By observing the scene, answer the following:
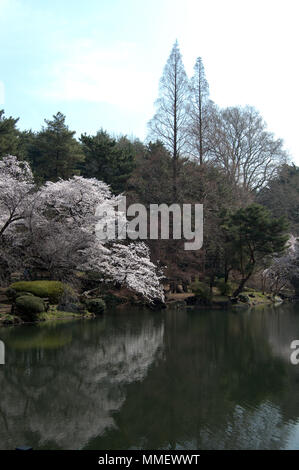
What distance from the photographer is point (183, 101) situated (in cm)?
2450

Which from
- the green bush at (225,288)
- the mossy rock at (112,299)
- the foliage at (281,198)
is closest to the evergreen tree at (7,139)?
the mossy rock at (112,299)

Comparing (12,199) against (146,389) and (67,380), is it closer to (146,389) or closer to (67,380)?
(67,380)

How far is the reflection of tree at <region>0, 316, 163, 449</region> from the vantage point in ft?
17.9

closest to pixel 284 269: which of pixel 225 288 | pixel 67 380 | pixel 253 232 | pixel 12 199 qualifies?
pixel 225 288

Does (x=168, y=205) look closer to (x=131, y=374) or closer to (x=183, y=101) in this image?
(x=183, y=101)

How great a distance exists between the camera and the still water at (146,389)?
17.4 ft

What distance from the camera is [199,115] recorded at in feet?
83.7

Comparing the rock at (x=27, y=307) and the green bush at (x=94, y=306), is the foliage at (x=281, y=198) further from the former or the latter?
the rock at (x=27, y=307)

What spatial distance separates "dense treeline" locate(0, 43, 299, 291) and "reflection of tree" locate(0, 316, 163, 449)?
392 inches

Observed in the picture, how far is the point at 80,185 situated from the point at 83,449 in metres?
13.9

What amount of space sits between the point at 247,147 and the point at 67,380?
26.0 m

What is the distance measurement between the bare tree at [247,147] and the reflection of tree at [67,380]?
Result: 19.9 metres
